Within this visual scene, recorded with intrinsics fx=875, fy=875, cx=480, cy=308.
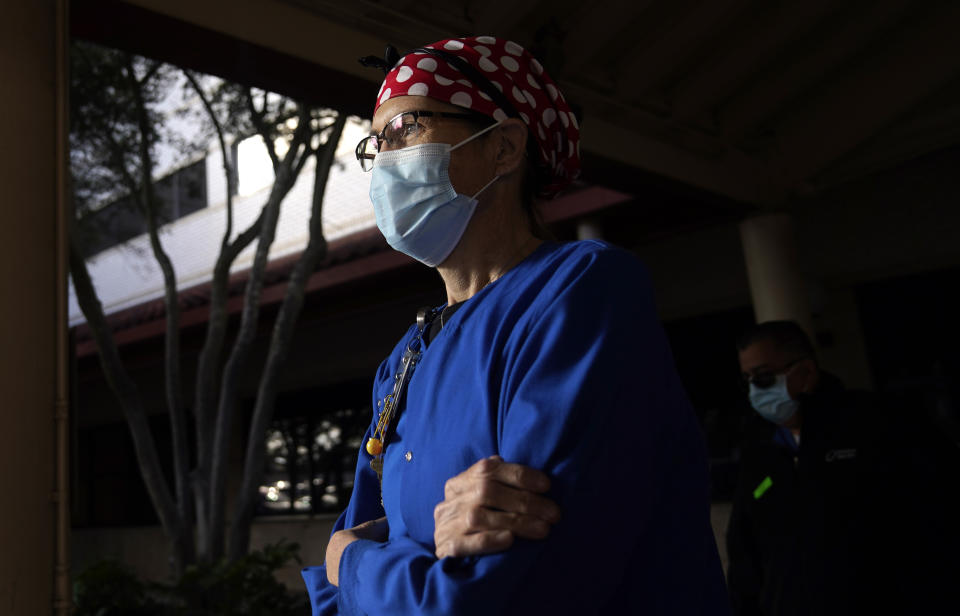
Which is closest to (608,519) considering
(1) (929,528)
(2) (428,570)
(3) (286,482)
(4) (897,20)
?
(2) (428,570)

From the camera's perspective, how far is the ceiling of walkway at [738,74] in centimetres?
455

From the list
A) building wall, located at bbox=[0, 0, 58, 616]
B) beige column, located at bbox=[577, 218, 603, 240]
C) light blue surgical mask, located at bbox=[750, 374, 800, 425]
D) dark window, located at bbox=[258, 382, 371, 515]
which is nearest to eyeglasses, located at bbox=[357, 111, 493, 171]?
building wall, located at bbox=[0, 0, 58, 616]

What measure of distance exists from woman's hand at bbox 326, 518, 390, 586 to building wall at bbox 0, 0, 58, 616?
176 centimetres

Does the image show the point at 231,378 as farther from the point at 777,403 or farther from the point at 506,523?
the point at 506,523

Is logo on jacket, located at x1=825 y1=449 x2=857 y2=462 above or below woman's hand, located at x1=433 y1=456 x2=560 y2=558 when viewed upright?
above

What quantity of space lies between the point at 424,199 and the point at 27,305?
196cm

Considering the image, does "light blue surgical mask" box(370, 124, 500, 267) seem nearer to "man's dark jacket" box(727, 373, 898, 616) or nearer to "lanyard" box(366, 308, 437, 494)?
"lanyard" box(366, 308, 437, 494)

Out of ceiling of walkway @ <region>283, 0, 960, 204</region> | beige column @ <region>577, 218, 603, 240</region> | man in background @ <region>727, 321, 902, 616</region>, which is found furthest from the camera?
beige column @ <region>577, 218, 603, 240</region>

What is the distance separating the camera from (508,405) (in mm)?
1104

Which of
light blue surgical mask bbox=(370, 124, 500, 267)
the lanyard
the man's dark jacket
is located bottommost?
the man's dark jacket

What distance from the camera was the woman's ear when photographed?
4.62ft

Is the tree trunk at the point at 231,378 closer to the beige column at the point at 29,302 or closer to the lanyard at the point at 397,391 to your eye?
the beige column at the point at 29,302

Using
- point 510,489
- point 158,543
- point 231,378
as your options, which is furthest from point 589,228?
point 158,543

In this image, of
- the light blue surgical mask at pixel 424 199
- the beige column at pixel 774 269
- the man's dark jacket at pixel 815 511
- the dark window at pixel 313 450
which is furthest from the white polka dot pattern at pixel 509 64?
the dark window at pixel 313 450
